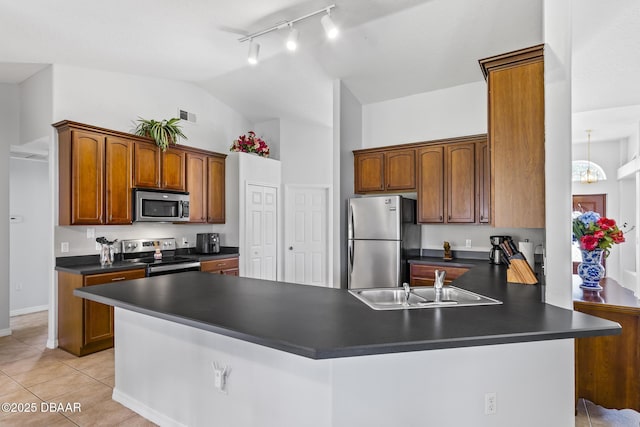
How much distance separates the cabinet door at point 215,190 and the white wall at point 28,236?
7.13 feet

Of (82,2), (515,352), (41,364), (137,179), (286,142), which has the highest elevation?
(82,2)

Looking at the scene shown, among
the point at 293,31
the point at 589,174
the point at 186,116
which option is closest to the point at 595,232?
the point at 293,31

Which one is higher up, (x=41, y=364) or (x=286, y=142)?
(x=286, y=142)

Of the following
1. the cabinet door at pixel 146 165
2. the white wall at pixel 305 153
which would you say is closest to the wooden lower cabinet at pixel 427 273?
the white wall at pixel 305 153

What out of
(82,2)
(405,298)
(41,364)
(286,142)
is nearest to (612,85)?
(405,298)

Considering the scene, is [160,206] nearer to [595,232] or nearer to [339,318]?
[339,318]

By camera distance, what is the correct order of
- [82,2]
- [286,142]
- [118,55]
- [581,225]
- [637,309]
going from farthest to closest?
[286,142], [118,55], [82,2], [581,225], [637,309]

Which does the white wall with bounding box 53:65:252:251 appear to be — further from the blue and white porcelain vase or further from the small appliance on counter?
the blue and white porcelain vase

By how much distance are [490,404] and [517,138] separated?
1.47 m

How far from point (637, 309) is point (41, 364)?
16.1 ft

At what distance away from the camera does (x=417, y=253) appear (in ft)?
15.0

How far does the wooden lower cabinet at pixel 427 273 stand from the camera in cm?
397

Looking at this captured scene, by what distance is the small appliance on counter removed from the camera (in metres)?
4.09

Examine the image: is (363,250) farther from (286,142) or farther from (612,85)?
(612,85)
